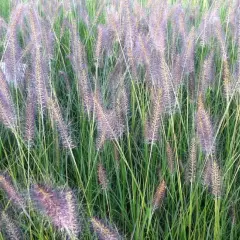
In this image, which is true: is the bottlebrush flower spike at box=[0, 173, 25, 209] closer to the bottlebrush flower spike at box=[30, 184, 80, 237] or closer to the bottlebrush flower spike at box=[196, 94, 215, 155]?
the bottlebrush flower spike at box=[30, 184, 80, 237]

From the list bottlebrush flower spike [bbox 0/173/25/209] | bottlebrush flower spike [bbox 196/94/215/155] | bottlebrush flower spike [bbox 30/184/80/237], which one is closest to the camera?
bottlebrush flower spike [bbox 30/184/80/237]

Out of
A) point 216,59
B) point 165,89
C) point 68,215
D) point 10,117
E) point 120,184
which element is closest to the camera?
point 68,215

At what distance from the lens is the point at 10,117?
1282 millimetres

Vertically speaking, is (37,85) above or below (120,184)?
above

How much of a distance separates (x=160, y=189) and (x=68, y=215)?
0.33 meters

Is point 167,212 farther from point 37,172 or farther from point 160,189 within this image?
point 37,172

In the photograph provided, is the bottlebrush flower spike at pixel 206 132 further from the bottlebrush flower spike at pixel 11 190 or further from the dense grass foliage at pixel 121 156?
the bottlebrush flower spike at pixel 11 190

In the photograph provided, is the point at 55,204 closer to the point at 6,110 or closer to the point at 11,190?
the point at 11,190

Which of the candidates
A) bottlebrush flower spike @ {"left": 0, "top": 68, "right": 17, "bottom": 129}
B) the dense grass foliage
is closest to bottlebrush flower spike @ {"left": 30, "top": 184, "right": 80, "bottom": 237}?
the dense grass foliage

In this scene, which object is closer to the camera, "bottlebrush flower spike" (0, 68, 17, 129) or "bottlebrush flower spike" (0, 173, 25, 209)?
"bottlebrush flower spike" (0, 173, 25, 209)

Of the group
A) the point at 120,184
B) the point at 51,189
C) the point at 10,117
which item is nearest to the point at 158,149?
the point at 120,184

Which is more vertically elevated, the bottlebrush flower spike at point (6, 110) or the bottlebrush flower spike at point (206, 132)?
the bottlebrush flower spike at point (6, 110)

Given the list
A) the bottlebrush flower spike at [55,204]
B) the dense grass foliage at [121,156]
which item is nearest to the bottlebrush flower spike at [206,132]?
the dense grass foliage at [121,156]

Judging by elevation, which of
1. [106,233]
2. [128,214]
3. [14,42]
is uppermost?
[14,42]
